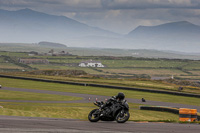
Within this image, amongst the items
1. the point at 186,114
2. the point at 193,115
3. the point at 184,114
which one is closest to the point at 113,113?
the point at 184,114

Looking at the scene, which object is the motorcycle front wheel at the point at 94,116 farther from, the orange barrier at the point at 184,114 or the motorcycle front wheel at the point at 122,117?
the orange barrier at the point at 184,114

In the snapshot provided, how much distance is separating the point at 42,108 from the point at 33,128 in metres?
22.1

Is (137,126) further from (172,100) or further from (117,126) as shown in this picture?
(172,100)

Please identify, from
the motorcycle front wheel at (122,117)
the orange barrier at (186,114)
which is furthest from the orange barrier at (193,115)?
the motorcycle front wheel at (122,117)

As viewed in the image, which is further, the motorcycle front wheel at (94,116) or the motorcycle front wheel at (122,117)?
the motorcycle front wheel at (94,116)

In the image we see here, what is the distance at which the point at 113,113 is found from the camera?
23828 millimetres

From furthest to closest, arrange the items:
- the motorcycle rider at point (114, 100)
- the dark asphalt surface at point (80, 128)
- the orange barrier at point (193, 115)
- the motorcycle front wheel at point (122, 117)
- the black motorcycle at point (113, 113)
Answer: the orange barrier at point (193, 115) < the motorcycle rider at point (114, 100) < the black motorcycle at point (113, 113) < the motorcycle front wheel at point (122, 117) < the dark asphalt surface at point (80, 128)

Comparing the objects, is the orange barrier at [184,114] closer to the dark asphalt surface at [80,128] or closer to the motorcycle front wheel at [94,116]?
the dark asphalt surface at [80,128]

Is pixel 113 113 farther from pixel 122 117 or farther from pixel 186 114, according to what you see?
→ pixel 186 114

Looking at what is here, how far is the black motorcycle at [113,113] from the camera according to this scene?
23664mm

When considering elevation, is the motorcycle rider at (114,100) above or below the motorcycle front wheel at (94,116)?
above

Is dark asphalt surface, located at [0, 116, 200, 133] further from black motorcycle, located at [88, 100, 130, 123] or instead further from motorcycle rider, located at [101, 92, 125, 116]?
motorcycle rider, located at [101, 92, 125, 116]

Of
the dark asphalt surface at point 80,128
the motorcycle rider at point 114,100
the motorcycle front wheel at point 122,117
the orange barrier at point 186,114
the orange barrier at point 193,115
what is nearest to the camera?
the dark asphalt surface at point 80,128

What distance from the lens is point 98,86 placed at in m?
76.4
